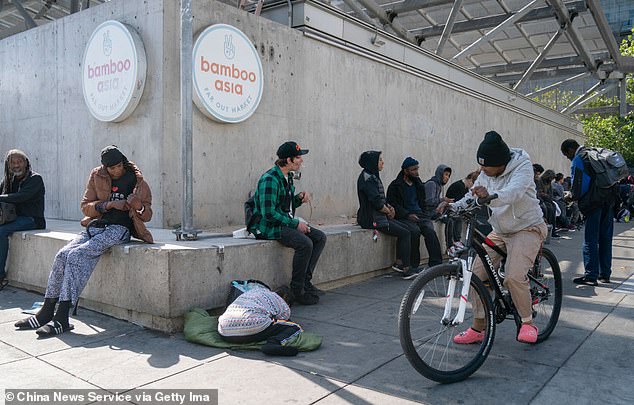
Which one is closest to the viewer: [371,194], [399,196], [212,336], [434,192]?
[212,336]

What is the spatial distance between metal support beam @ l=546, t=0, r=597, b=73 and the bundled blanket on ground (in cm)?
1352

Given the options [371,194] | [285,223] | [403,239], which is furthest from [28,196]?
[403,239]

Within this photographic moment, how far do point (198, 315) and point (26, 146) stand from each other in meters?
6.32

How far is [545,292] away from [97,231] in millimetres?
4117

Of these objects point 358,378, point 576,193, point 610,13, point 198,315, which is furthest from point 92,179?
point 610,13

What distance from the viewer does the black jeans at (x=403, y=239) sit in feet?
24.3

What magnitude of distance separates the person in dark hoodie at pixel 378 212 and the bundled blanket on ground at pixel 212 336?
10.1 feet

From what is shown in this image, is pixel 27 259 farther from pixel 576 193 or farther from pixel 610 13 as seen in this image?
pixel 610 13

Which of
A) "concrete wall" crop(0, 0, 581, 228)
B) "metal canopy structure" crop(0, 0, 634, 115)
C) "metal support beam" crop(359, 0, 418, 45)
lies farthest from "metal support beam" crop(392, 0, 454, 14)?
"concrete wall" crop(0, 0, 581, 228)

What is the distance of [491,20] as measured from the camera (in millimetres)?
15914

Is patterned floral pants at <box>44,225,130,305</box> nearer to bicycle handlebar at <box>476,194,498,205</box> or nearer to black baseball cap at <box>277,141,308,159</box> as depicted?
black baseball cap at <box>277,141,308,159</box>

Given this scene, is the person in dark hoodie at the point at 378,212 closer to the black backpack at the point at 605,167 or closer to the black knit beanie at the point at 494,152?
the black backpack at the point at 605,167

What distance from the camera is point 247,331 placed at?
4172mm

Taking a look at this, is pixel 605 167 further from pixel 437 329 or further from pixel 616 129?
pixel 616 129
